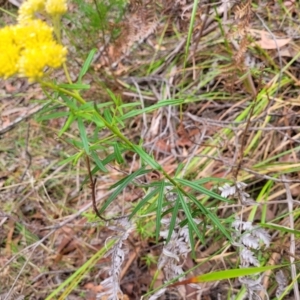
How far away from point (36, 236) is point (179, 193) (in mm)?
1096

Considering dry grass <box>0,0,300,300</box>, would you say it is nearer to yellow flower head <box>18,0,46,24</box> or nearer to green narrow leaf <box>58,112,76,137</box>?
green narrow leaf <box>58,112,76,137</box>

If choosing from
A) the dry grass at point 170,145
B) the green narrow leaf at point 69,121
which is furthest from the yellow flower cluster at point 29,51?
the dry grass at point 170,145

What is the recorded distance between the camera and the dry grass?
1.88 metres

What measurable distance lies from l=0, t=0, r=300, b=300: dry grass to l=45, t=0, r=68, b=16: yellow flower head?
0.79 meters

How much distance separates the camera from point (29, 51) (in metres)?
1.00

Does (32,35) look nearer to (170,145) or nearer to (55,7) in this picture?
(55,7)

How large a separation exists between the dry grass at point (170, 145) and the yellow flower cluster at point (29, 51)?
0.83 metres

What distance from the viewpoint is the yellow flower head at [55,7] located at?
43.9 inches

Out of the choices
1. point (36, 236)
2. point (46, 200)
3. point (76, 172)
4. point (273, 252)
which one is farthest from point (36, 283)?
point (273, 252)

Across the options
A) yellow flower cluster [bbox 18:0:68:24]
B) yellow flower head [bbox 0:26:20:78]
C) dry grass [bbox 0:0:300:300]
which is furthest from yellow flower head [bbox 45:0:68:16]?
dry grass [bbox 0:0:300:300]

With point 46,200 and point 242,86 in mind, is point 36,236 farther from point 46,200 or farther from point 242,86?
point 242,86

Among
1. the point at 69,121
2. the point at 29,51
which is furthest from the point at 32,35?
the point at 69,121

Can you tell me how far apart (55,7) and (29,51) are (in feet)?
0.59

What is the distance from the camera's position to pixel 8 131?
2578mm
